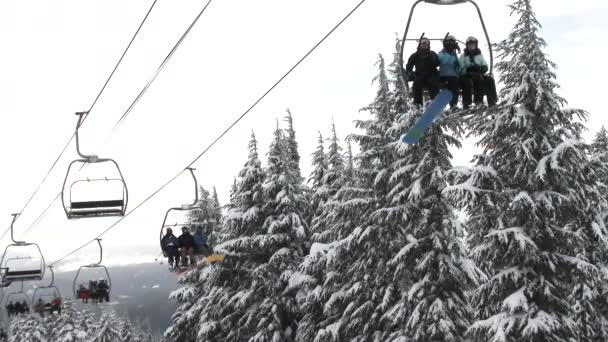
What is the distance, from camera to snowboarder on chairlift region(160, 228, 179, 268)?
20.6m

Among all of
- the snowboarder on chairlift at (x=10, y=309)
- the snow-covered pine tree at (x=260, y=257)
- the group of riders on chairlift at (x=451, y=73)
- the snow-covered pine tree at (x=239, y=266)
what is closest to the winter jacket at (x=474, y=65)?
the group of riders on chairlift at (x=451, y=73)

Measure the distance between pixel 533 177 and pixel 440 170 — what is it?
3.37m

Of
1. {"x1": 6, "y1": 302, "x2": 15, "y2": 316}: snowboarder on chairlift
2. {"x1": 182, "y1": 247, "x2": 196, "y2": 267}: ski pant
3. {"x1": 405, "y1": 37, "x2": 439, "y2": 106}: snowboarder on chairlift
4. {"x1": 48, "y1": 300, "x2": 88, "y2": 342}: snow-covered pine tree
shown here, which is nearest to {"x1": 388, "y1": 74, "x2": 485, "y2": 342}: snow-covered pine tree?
{"x1": 182, "y1": 247, "x2": 196, "y2": 267}: ski pant

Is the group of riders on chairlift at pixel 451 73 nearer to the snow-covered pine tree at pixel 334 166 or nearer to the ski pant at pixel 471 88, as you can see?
the ski pant at pixel 471 88

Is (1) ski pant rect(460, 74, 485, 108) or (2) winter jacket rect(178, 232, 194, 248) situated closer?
(1) ski pant rect(460, 74, 485, 108)

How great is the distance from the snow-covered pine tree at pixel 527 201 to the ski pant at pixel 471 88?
7985mm

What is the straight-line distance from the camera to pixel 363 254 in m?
25.4

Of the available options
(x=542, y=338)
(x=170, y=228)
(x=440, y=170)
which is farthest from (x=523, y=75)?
(x=170, y=228)

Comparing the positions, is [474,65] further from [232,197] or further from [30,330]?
[30,330]

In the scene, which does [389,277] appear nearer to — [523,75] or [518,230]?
[518,230]

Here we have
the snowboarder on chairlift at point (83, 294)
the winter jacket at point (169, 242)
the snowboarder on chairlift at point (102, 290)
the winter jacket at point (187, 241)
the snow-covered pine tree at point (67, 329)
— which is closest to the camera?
the winter jacket at point (169, 242)

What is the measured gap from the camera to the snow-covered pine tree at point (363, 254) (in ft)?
79.3

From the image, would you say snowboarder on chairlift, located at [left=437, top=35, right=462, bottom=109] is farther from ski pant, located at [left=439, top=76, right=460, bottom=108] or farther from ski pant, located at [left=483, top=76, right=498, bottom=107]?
ski pant, located at [left=483, top=76, right=498, bottom=107]

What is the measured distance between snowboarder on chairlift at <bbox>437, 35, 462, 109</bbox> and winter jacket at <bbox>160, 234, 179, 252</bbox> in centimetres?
1164
